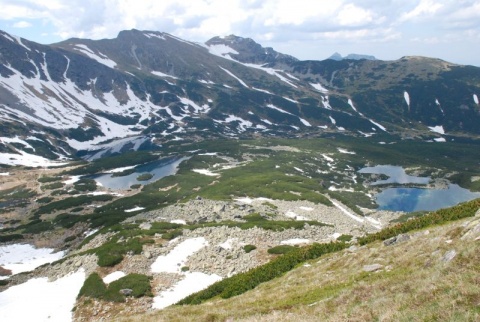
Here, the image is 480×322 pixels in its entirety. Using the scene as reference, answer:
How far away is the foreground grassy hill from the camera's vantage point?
11.2 meters

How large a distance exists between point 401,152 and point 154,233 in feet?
562

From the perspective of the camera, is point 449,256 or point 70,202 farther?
point 70,202

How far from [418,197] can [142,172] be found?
9615 centimetres

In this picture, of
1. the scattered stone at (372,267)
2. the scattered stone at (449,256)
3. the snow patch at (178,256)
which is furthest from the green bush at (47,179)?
the scattered stone at (449,256)

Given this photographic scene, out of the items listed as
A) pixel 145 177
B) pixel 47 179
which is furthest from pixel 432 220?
pixel 47 179

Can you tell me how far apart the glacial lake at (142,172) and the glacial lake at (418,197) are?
2866 inches

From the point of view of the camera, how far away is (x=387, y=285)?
15117 millimetres

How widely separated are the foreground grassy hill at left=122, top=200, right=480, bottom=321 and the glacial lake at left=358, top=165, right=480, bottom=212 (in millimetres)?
87570

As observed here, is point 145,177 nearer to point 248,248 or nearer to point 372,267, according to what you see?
point 248,248

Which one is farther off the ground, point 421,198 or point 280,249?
point 280,249

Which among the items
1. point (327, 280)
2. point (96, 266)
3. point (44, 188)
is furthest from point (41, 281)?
point (44, 188)

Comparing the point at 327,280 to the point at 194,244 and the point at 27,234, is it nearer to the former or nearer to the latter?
the point at 194,244

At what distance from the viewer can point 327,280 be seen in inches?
816

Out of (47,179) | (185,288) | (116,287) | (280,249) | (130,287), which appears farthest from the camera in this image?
(47,179)
